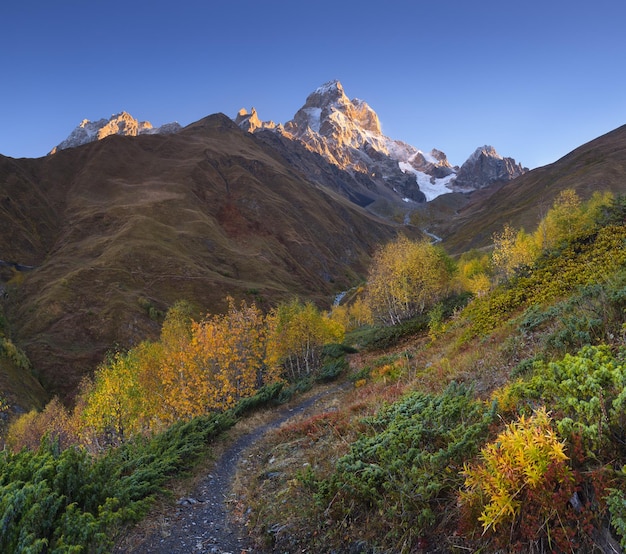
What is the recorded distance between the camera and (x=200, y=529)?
921 centimetres

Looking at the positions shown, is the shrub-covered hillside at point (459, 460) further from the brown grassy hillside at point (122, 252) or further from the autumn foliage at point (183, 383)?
the brown grassy hillside at point (122, 252)

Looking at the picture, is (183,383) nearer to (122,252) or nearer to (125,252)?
(125,252)

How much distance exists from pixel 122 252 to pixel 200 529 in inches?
4729

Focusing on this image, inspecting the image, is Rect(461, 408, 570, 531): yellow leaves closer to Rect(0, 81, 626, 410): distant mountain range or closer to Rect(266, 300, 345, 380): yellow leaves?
Rect(266, 300, 345, 380): yellow leaves

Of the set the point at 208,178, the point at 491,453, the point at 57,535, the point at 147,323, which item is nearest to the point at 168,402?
the point at 57,535

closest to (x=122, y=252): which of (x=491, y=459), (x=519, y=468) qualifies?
(x=491, y=459)

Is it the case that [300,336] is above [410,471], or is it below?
below

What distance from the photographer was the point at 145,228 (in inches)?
5172

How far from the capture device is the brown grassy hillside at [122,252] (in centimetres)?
8931

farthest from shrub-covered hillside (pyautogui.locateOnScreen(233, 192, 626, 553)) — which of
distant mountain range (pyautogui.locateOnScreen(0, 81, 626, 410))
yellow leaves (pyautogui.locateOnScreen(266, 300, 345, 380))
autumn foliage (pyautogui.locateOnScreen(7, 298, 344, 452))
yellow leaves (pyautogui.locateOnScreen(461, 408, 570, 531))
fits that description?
distant mountain range (pyautogui.locateOnScreen(0, 81, 626, 410))

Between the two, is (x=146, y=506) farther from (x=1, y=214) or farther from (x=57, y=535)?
(x=1, y=214)

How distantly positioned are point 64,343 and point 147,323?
690 inches

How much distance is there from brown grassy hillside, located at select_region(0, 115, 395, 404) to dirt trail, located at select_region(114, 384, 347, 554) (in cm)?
7931

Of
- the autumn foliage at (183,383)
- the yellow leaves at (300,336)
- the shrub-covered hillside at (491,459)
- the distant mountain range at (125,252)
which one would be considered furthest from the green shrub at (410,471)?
the distant mountain range at (125,252)
